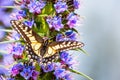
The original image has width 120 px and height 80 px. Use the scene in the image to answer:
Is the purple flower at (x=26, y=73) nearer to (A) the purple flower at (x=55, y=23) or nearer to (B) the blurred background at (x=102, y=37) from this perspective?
(A) the purple flower at (x=55, y=23)

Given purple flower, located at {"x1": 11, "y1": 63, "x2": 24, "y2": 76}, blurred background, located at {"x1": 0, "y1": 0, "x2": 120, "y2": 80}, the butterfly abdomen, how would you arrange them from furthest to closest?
blurred background, located at {"x1": 0, "y1": 0, "x2": 120, "y2": 80}
purple flower, located at {"x1": 11, "y1": 63, "x2": 24, "y2": 76}
the butterfly abdomen

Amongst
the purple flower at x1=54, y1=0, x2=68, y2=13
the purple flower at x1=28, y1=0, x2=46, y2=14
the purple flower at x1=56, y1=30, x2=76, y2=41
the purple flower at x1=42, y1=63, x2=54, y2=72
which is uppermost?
the purple flower at x1=54, y1=0, x2=68, y2=13

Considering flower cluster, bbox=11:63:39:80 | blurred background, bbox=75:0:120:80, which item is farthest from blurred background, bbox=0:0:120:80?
flower cluster, bbox=11:63:39:80

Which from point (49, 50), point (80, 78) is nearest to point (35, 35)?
point (49, 50)

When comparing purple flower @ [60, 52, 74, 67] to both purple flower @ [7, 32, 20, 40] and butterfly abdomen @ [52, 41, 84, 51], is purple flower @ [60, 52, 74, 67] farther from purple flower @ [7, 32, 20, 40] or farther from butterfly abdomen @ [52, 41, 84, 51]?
purple flower @ [7, 32, 20, 40]

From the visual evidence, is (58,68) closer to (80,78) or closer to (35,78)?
(35,78)

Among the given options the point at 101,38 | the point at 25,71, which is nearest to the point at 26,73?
the point at 25,71
